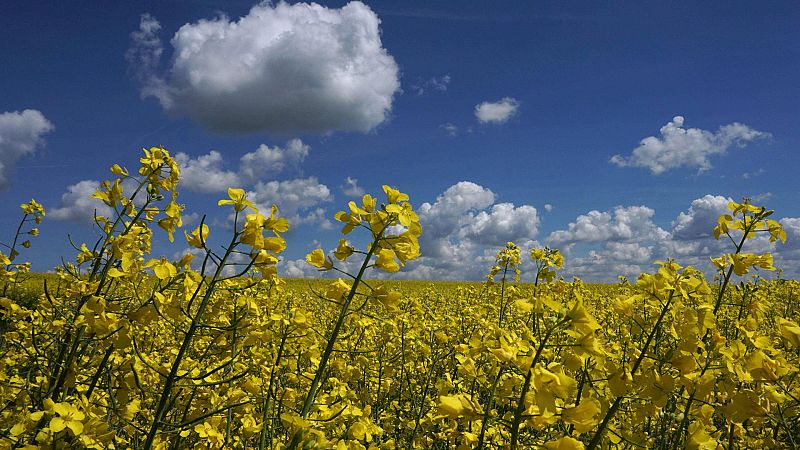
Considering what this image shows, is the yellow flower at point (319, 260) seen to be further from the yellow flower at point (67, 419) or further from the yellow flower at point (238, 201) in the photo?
the yellow flower at point (67, 419)

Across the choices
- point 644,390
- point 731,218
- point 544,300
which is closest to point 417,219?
point 544,300

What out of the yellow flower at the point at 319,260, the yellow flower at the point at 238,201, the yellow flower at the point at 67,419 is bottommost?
the yellow flower at the point at 67,419

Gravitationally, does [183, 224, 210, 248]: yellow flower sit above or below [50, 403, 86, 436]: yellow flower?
above

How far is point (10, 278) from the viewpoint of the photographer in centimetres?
381

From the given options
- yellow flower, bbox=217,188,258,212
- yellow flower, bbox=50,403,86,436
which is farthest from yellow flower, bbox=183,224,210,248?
yellow flower, bbox=50,403,86,436

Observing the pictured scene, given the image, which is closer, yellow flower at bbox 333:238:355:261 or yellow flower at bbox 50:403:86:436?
yellow flower at bbox 50:403:86:436

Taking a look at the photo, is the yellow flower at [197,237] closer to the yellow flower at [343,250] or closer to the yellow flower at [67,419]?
the yellow flower at [343,250]

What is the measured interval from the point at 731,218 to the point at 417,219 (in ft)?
6.45

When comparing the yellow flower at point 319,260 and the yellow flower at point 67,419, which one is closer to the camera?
the yellow flower at point 67,419

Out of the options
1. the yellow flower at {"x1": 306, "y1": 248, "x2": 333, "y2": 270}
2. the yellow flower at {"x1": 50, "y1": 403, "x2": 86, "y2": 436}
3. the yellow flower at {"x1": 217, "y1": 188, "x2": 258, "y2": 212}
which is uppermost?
the yellow flower at {"x1": 217, "y1": 188, "x2": 258, "y2": 212}

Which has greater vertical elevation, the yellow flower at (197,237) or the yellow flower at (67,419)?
the yellow flower at (197,237)

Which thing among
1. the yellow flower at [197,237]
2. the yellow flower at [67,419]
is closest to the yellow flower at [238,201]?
the yellow flower at [197,237]

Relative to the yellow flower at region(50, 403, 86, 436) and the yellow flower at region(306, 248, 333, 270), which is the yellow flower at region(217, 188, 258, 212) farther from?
the yellow flower at region(50, 403, 86, 436)

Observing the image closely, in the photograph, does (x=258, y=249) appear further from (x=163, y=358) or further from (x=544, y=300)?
A: (x=163, y=358)
